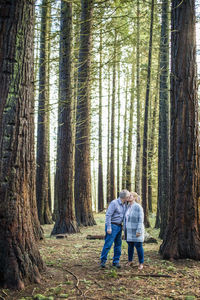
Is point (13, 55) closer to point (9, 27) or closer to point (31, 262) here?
point (9, 27)

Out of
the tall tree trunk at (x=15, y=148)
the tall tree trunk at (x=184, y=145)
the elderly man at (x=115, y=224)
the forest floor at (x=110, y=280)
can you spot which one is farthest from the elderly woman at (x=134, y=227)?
the tall tree trunk at (x=15, y=148)

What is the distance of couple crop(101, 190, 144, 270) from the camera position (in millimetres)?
6500

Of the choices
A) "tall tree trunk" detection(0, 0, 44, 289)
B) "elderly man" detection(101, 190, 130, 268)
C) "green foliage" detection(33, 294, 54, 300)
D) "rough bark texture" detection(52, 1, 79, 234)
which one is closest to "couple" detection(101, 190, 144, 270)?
"elderly man" detection(101, 190, 130, 268)

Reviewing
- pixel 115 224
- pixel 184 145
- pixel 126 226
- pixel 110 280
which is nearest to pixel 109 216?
pixel 115 224

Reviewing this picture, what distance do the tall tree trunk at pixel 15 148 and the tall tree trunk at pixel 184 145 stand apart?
3.50m

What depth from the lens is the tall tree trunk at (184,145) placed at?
704 centimetres

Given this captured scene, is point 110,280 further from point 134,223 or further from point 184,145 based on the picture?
point 184,145

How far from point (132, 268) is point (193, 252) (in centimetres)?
151

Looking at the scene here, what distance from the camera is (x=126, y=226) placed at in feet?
22.3

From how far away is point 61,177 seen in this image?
464 inches

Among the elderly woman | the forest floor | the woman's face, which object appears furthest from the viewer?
the woman's face

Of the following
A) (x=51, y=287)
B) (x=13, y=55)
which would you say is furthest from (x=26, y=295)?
(x=13, y=55)

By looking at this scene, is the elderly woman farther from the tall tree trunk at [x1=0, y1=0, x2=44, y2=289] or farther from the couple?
the tall tree trunk at [x1=0, y1=0, x2=44, y2=289]

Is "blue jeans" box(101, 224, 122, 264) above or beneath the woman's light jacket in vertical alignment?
beneath
